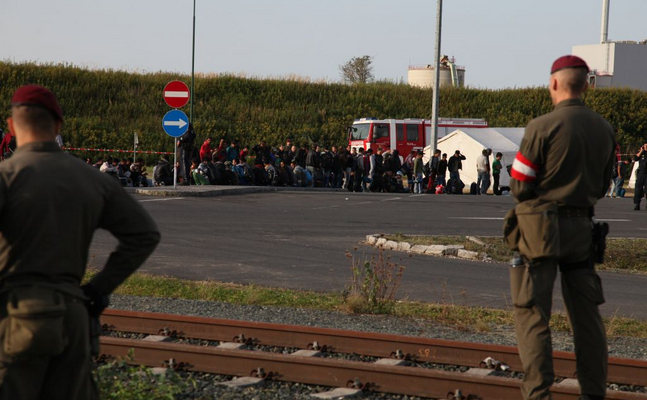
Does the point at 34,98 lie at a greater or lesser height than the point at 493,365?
greater

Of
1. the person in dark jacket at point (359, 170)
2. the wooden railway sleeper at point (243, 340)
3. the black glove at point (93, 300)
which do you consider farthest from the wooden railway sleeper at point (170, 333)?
the person in dark jacket at point (359, 170)

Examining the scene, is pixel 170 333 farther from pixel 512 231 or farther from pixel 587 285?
pixel 587 285

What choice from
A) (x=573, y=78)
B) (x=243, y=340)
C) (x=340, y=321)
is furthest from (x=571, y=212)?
(x=340, y=321)

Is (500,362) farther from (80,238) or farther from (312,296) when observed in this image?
(80,238)

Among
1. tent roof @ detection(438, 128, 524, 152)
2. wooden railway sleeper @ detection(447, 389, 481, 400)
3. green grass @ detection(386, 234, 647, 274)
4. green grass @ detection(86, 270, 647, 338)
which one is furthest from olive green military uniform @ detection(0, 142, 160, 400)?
tent roof @ detection(438, 128, 524, 152)

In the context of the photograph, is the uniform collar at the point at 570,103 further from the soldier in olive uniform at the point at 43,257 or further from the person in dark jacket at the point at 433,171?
the person in dark jacket at the point at 433,171

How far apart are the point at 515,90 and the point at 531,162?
6098 centimetres

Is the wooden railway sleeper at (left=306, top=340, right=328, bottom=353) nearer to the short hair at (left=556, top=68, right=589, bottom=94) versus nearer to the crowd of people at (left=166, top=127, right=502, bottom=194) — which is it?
the short hair at (left=556, top=68, right=589, bottom=94)

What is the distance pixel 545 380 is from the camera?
5195mm

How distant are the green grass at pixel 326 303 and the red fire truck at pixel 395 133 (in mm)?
32929

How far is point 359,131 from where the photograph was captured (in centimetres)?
4522

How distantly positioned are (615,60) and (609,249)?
62.5m

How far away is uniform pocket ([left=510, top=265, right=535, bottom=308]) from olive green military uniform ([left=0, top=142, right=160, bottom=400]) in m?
2.60

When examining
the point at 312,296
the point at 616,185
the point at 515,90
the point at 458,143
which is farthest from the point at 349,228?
the point at 515,90
